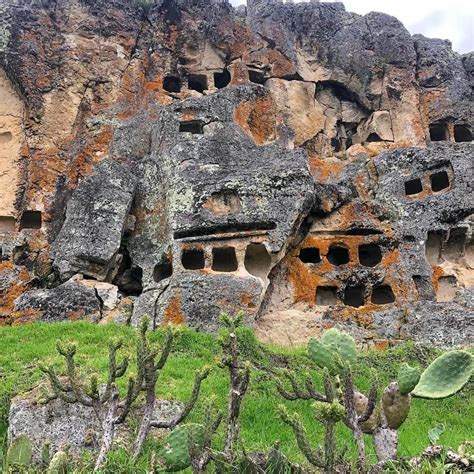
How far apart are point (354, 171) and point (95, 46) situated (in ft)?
38.5

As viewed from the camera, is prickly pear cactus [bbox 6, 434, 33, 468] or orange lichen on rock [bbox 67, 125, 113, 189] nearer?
prickly pear cactus [bbox 6, 434, 33, 468]

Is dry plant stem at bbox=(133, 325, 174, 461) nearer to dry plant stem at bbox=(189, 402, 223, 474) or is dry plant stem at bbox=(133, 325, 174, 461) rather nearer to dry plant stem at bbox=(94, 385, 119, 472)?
dry plant stem at bbox=(94, 385, 119, 472)

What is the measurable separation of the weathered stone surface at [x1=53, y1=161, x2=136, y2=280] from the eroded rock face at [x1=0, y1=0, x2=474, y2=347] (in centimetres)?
4

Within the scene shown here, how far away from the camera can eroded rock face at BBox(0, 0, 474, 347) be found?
53.3 feet

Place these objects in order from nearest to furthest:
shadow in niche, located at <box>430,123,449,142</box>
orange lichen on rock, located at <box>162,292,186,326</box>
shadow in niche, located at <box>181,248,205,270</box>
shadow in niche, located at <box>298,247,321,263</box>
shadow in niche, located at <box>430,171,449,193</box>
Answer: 1. orange lichen on rock, located at <box>162,292,186,326</box>
2. shadow in niche, located at <box>181,248,205,270</box>
3. shadow in niche, located at <box>298,247,321,263</box>
4. shadow in niche, located at <box>430,171,449,193</box>
5. shadow in niche, located at <box>430,123,449,142</box>

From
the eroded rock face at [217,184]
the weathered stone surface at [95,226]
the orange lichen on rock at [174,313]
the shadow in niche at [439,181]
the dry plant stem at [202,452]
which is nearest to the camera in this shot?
the dry plant stem at [202,452]

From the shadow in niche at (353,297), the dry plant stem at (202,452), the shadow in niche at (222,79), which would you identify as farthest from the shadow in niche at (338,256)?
the dry plant stem at (202,452)

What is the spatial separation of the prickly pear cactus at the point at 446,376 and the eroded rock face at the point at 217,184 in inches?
361

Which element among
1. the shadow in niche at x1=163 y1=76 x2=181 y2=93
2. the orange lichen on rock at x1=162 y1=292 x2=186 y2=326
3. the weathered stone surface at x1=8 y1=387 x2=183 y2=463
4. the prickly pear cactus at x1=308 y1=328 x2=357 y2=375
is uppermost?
the shadow in niche at x1=163 y1=76 x2=181 y2=93

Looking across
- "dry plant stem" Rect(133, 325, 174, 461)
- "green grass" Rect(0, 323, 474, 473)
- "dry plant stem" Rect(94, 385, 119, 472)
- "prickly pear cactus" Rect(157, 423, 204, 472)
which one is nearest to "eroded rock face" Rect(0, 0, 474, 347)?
"green grass" Rect(0, 323, 474, 473)

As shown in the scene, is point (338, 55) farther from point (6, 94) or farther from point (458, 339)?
point (458, 339)

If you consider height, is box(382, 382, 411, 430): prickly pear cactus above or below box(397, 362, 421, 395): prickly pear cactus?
below

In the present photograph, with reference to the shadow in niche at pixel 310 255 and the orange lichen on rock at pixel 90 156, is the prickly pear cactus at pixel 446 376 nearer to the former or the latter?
the shadow in niche at pixel 310 255

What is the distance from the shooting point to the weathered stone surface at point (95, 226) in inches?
651
